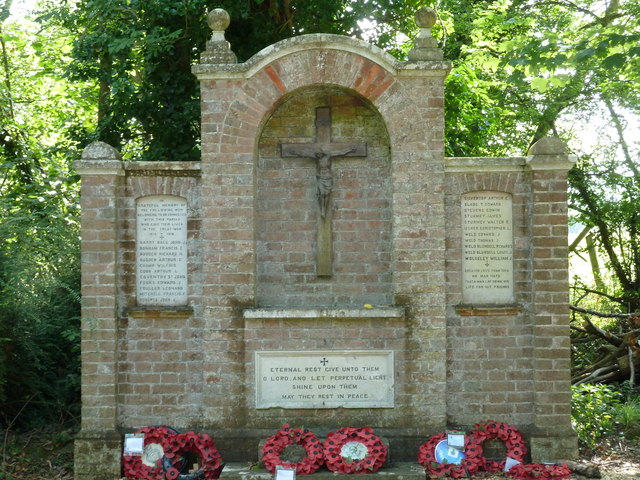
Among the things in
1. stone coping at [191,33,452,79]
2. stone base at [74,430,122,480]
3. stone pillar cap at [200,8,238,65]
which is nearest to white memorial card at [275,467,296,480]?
stone base at [74,430,122,480]

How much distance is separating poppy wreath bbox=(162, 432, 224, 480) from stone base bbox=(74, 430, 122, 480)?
1.65ft

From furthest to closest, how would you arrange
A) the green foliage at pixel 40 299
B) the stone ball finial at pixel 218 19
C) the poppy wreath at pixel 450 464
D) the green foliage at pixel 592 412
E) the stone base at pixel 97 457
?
the green foliage at pixel 40 299, the green foliage at pixel 592 412, the stone ball finial at pixel 218 19, the stone base at pixel 97 457, the poppy wreath at pixel 450 464

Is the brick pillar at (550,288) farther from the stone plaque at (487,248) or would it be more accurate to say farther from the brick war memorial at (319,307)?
the stone plaque at (487,248)

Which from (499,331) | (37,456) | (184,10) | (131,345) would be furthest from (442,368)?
(184,10)

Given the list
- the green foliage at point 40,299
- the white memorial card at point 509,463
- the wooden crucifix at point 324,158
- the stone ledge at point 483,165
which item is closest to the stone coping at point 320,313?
the wooden crucifix at point 324,158

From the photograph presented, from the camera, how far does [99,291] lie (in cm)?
701

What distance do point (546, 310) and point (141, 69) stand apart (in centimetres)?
675

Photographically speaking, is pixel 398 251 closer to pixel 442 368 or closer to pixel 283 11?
pixel 442 368

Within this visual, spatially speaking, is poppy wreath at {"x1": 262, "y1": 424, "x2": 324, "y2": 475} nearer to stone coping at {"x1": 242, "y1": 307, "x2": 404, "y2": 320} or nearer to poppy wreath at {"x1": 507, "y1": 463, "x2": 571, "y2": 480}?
stone coping at {"x1": 242, "y1": 307, "x2": 404, "y2": 320}

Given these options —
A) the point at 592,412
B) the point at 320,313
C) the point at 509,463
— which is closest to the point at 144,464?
the point at 320,313

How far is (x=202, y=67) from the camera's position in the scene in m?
7.02

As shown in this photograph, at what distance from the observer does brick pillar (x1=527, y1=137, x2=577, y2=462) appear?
7.01 m

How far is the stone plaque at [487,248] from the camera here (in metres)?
7.18

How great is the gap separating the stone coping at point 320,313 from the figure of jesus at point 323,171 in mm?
1018
